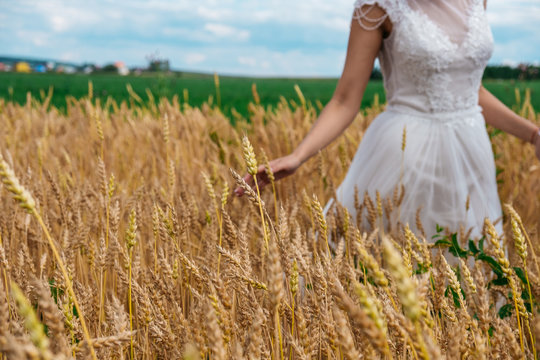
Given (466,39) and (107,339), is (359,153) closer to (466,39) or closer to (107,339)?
(466,39)

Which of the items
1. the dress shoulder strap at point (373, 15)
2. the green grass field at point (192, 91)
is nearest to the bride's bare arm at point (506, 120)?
the dress shoulder strap at point (373, 15)

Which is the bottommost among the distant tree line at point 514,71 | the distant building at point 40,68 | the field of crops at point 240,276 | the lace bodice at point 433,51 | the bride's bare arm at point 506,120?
the field of crops at point 240,276

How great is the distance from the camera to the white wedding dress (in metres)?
1.75

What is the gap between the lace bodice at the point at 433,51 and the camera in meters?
1.71

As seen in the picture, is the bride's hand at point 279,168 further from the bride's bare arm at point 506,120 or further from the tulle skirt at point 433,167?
the bride's bare arm at point 506,120

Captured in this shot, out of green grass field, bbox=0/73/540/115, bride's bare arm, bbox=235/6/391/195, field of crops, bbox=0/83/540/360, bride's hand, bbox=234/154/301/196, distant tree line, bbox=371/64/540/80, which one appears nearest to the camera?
field of crops, bbox=0/83/540/360

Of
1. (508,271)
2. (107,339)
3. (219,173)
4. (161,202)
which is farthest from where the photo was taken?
(219,173)

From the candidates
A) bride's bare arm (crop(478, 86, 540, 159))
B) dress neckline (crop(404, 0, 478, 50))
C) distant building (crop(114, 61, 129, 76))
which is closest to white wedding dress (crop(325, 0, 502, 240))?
dress neckline (crop(404, 0, 478, 50))

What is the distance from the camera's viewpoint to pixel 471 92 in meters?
1.85

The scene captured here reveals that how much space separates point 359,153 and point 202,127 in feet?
5.88

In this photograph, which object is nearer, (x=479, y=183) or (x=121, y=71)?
(x=479, y=183)

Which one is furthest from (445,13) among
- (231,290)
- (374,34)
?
(231,290)

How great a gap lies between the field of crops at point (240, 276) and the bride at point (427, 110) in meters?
0.22

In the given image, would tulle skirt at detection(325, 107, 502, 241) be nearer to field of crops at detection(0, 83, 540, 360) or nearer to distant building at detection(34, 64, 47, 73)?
field of crops at detection(0, 83, 540, 360)
